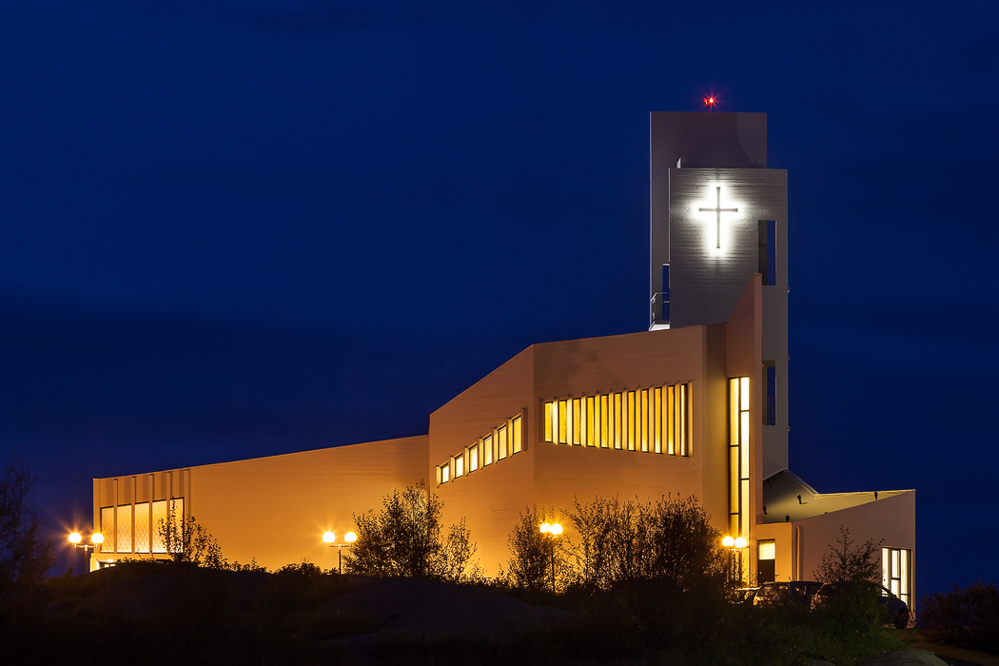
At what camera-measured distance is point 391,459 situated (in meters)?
41.9

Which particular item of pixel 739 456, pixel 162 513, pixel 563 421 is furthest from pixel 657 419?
pixel 162 513

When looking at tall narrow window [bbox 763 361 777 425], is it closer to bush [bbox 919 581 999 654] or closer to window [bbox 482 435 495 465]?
window [bbox 482 435 495 465]

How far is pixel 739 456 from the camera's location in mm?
32438

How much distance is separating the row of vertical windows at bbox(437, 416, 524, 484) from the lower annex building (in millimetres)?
70

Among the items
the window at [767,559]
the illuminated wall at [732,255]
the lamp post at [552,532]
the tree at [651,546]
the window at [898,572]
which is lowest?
the window at [898,572]

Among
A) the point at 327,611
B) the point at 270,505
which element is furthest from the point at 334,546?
the point at 327,611

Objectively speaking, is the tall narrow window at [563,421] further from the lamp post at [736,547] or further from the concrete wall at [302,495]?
the concrete wall at [302,495]

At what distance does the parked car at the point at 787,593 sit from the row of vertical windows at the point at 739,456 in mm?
7092

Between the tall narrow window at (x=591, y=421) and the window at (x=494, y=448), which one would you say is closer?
the tall narrow window at (x=591, y=421)

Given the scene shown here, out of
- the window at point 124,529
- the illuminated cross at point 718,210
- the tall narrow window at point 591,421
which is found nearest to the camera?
the tall narrow window at point 591,421

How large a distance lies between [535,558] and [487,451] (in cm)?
616

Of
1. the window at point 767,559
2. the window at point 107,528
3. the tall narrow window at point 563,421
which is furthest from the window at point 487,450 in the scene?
the window at point 107,528

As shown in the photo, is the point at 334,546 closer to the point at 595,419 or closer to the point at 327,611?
the point at 595,419

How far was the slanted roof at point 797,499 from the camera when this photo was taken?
117ft
